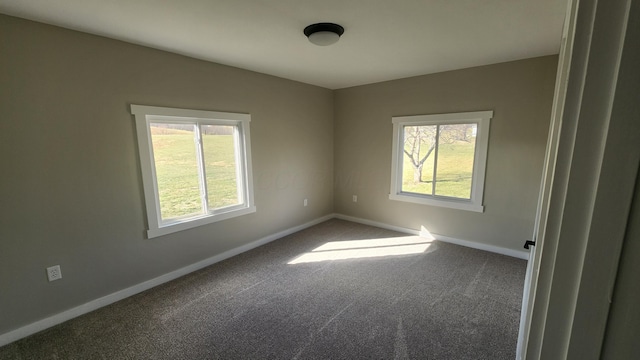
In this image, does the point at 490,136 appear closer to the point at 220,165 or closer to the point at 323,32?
the point at 323,32

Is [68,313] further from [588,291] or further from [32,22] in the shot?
[588,291]

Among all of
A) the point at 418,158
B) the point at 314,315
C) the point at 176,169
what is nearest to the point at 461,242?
the point at 418,158

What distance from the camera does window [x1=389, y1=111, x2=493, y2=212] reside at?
3469 millimetres

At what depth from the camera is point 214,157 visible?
3273 mm

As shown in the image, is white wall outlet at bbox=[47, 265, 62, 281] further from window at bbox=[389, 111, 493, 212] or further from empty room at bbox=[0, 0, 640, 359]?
window at bbox=[389, 111, 493, 212]

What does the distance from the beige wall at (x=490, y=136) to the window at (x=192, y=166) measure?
2.02 meters

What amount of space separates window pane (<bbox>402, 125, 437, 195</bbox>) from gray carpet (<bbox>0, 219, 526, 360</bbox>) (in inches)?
45.7

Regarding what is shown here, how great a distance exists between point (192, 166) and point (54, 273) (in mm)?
1501

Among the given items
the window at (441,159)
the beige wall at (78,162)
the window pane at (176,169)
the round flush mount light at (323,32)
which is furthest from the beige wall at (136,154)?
the round flush mount light at (323,32)

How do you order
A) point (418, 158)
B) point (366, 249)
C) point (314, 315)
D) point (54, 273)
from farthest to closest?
point (418, 158) → point (366, 249) → point (314, 315) → point (54, 273)

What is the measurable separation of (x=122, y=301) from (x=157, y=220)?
81 centimetres

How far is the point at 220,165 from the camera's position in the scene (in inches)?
132

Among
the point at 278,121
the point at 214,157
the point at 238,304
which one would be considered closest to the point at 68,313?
the point at 238,304

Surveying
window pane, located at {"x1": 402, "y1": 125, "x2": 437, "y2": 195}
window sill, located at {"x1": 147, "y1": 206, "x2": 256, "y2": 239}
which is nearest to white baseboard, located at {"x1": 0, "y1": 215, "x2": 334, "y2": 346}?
window sill, located at {"x1": 147, "y1": 206, "x2": 256, "y2": 239}
